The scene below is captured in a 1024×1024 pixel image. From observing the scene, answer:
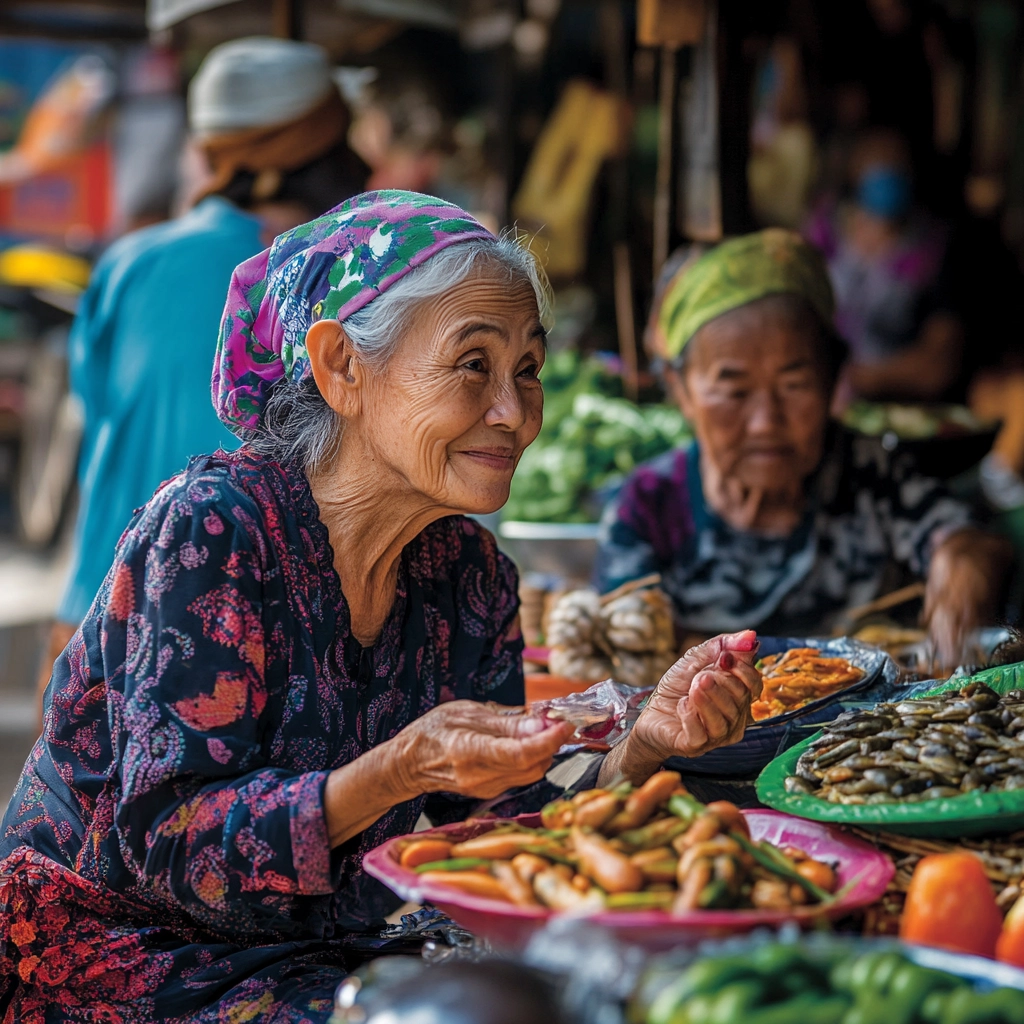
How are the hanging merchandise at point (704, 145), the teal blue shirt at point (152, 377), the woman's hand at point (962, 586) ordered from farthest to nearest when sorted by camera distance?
the teal blue shirt at point (152, 377) < the hanging merchandise at point (704, 145) < the woman's hand at point (962, 586)

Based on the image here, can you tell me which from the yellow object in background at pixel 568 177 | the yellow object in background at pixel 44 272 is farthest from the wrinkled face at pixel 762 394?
the yellow object in background at pixel 44 272

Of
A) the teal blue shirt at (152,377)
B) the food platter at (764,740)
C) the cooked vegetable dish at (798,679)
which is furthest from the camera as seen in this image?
the teal blue shirt at (152,377)

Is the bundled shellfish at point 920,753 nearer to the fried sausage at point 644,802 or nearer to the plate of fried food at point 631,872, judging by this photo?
the plate of fried food at point 631,872

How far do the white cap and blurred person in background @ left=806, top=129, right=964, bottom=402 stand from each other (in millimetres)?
3041

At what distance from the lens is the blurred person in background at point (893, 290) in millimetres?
6027

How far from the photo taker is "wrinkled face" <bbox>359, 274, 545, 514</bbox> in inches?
75.5

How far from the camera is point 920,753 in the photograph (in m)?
1.72

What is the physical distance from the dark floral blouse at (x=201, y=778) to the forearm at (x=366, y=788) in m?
0.02

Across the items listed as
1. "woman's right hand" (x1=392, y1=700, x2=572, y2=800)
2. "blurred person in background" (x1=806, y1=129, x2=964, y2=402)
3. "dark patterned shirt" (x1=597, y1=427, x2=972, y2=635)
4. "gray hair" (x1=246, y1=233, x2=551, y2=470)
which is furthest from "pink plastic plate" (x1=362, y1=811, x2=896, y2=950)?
"blurred person in background" (x1=806, y1=129, x2=964, y2=402)

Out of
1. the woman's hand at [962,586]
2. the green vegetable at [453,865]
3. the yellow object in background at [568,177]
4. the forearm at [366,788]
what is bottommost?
the woman's hand at [962,586]

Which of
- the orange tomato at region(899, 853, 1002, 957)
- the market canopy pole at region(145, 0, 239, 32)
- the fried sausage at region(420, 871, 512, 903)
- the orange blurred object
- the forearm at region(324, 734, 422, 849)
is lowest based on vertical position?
the orange blurred object

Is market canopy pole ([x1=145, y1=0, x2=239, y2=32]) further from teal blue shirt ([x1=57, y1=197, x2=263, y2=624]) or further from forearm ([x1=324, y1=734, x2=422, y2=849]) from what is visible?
forearm ([x1=324, y1=734, x2=422, y2=849])

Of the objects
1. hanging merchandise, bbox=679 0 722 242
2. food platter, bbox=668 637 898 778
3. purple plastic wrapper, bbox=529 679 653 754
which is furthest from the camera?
hanging merchandise, bbox=679 0 722 242

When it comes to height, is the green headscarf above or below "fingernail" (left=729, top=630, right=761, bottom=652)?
above
